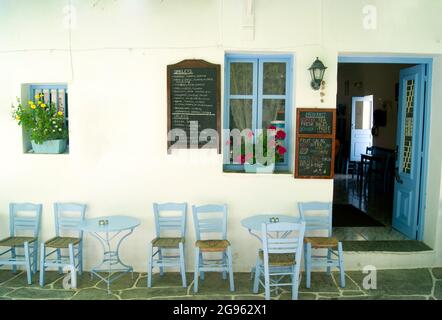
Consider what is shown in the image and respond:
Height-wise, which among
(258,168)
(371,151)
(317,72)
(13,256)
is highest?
(317,72)

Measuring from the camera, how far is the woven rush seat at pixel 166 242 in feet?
17.1

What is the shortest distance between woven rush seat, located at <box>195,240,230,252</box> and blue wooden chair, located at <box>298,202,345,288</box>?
42.0 inches

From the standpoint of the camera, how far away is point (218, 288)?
518 centimetres

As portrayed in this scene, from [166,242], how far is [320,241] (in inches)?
77.3

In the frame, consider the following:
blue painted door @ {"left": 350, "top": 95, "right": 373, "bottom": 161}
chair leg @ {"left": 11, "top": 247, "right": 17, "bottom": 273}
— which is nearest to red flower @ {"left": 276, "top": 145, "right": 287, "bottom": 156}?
chair leg @ {"left": 11, "top": 247, "right": 17, "bottom": 273}

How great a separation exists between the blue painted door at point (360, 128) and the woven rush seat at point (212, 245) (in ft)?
28.9

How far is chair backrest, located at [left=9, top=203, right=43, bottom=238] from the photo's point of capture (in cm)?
569

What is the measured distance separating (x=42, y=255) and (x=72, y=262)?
1.33ft

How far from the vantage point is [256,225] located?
5.07 meters

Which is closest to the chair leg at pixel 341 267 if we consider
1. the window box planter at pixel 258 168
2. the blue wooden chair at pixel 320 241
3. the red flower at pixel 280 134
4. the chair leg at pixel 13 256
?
the blue wooden chair at pixel 320 241

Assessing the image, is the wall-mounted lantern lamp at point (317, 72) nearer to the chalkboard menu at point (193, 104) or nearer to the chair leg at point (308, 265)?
the chalkboard menu at point (193, 104)

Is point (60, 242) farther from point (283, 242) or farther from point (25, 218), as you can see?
point (283, 242)

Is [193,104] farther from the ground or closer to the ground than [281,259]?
farther from the ground

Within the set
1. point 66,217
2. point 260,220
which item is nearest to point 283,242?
point 260,220
